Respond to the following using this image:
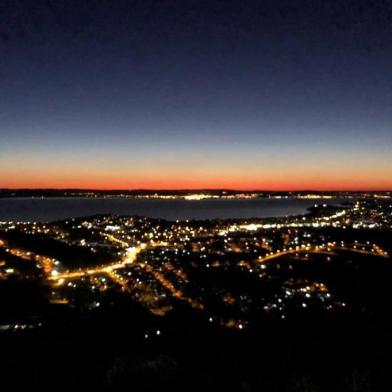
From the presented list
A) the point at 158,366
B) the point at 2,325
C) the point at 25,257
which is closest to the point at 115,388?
the point at 158,366

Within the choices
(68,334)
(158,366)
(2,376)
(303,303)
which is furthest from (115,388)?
(303,303)

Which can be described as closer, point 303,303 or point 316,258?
point 303,303

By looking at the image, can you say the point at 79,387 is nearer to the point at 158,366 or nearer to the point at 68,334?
the point at 158,366

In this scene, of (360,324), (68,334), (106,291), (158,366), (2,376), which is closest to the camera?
(158,366)

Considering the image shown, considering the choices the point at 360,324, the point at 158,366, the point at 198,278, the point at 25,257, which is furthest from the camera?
the point at 25,257

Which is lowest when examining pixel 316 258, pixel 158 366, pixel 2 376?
pixel 316 258

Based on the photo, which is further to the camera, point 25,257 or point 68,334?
point 25,257

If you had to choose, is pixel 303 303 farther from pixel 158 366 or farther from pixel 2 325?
pixel 158 366

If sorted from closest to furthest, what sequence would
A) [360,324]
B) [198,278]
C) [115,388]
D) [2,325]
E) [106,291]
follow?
[115,388], [2,325], [360,324], [106,291], [198,278]

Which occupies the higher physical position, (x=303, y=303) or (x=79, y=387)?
(x=79, y=387)
